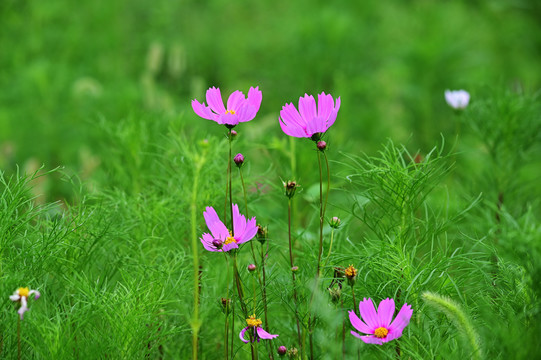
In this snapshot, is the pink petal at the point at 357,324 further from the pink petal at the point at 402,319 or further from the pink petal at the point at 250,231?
the pink petal at the point at 250,231

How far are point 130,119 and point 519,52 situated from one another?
7.93 ft

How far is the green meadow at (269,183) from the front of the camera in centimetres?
72

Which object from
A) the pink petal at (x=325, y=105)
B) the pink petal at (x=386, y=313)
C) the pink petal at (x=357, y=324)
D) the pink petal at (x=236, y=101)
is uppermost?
the pink petal at (x=325, y=105)

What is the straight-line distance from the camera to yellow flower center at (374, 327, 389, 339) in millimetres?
653

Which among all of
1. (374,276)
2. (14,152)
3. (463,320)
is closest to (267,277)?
(374,276)

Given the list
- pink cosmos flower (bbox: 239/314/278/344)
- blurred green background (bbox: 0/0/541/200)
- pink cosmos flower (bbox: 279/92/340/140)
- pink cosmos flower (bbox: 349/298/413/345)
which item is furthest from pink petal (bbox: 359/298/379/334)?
blurred green background (bbox: 0/0/541/200)

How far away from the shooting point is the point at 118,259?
88cm

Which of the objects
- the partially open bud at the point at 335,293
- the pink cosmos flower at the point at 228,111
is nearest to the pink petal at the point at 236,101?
the pink cosmos flower at the point at 228,111

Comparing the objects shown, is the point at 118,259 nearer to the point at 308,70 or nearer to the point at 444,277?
the point at 444,277

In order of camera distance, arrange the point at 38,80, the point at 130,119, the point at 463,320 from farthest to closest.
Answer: the point at 38,80, the point at 130,119, the point at 463,320

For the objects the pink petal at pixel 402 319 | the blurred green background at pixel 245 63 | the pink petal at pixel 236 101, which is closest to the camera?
the pink petal at pixel 402 319

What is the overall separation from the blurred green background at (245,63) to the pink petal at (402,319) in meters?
0.93

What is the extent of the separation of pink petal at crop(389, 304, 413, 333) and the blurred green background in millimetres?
928

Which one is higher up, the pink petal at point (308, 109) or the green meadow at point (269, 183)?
the pink petal at point (308, 109)
